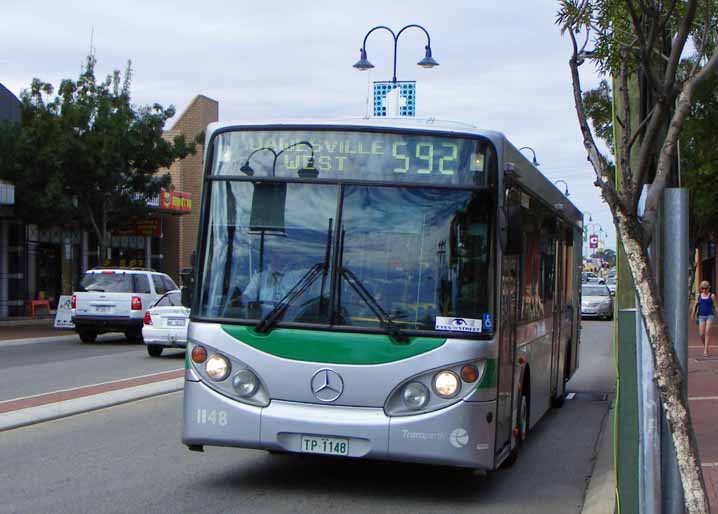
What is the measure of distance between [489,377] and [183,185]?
141ft

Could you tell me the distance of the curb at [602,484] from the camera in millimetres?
8047

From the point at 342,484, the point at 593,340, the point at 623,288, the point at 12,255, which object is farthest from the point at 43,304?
the point at 623,288

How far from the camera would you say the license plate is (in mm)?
7703

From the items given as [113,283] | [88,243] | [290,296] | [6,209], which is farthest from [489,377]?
[88,243]

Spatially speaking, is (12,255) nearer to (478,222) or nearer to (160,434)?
(160,434)

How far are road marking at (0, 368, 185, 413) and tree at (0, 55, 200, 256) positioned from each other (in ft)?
53.4

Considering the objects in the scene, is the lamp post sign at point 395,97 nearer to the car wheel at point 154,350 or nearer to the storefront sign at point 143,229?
the car wheel at point 154,350

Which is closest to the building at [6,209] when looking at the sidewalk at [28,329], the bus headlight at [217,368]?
the sidewalk at [28,329]

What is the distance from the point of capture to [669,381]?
4766 mm

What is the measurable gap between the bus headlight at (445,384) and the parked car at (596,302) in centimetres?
3681

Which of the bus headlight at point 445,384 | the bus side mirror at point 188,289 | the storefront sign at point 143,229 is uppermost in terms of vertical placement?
the storefront sign at point 143,229

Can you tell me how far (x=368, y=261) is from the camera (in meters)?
7.94

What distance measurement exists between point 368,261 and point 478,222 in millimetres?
907

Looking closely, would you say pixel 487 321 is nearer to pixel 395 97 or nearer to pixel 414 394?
pixel 414 394
